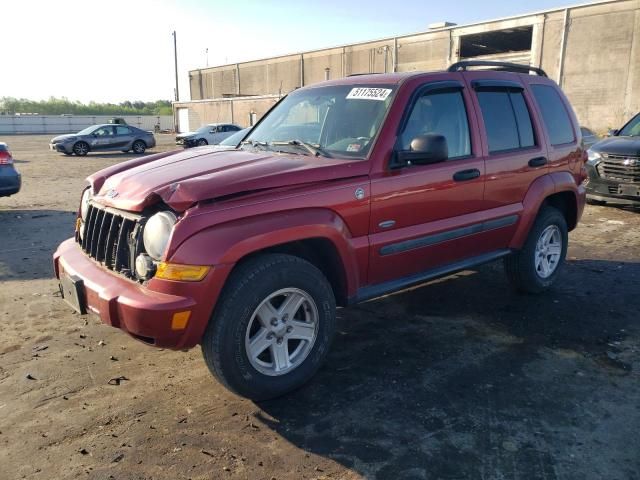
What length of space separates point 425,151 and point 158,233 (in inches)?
71.4

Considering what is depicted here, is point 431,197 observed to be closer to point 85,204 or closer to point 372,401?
point 372,401

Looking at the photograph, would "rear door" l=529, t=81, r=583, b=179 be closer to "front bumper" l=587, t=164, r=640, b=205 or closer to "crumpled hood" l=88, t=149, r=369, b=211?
"crumpled hood" l=88, t=149, r=369, b=211

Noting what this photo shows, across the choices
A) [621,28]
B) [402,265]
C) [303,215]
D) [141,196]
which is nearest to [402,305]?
[402,265]

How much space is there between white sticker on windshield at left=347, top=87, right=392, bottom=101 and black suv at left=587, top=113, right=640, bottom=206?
22.4 ft

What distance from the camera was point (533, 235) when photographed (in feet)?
16.3

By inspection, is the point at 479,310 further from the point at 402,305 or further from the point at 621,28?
the point at 621,28

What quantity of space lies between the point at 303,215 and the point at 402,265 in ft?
3.40

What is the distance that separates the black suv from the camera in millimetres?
8805

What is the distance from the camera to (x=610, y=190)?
9.24m

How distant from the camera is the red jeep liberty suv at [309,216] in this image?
9.52 ft

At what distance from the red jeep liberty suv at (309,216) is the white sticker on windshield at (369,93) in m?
0.02

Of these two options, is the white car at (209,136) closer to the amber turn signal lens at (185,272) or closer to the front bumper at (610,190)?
the front bumper at (610,190)

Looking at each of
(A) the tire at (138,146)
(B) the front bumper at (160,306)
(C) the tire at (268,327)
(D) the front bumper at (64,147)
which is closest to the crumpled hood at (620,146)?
(C) the tire at (268,327)

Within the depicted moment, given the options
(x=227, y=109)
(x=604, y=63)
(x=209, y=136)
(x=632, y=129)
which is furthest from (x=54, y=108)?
(x=632, y=129)
